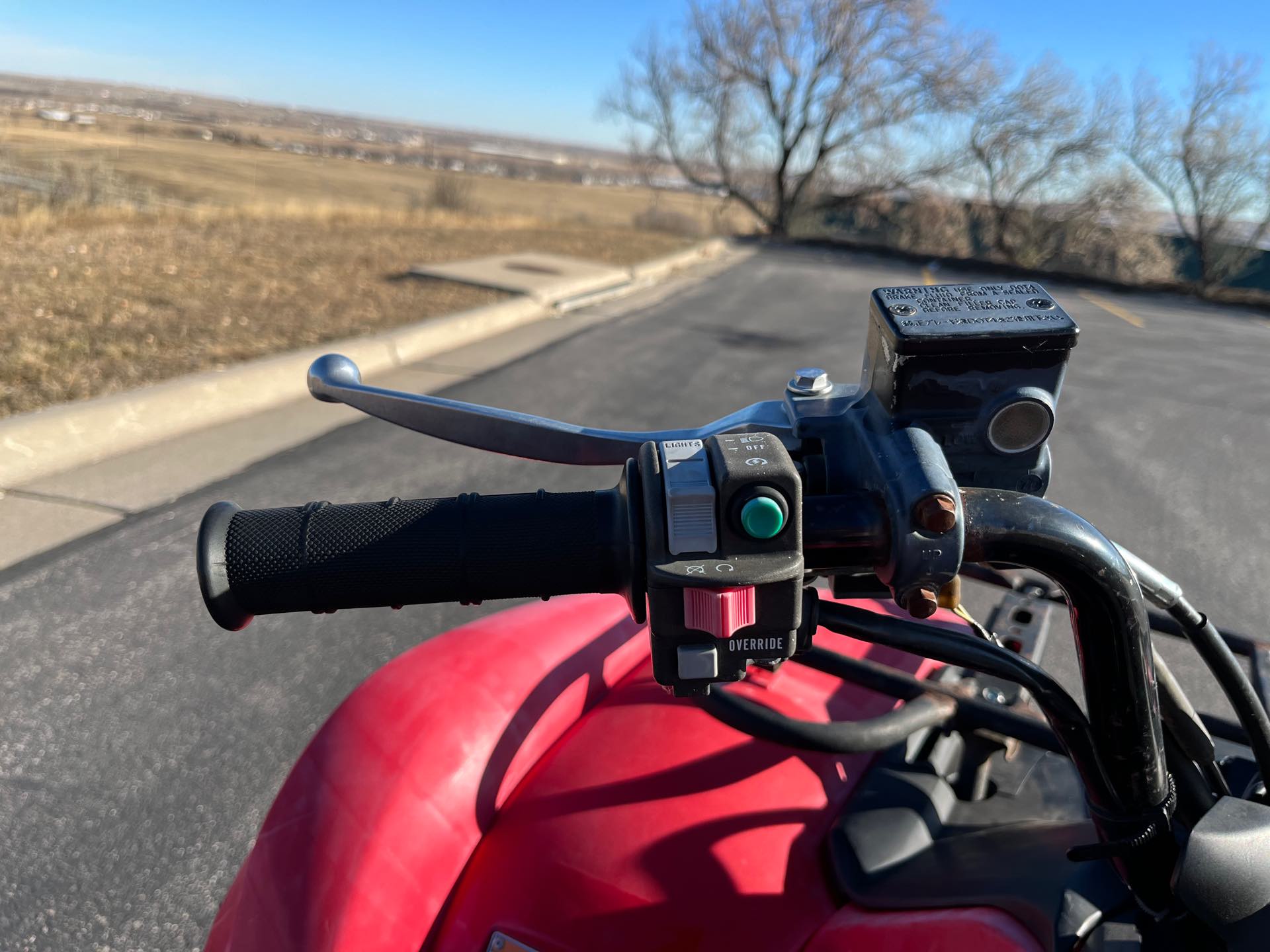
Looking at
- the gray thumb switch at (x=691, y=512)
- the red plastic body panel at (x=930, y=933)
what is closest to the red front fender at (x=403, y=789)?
the red plastic body panel at (x=930, y=933)

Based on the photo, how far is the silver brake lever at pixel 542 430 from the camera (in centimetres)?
87

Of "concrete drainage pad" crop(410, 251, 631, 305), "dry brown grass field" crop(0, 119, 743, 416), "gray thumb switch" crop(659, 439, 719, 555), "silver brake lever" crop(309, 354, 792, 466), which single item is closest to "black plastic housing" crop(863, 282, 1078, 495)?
"silver brake lever" crop(309, 354, 792, 466)

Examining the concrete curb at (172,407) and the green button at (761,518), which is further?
the concrete curb at (172,407)

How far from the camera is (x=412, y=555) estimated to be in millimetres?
694

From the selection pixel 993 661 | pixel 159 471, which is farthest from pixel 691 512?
pixel 159 471

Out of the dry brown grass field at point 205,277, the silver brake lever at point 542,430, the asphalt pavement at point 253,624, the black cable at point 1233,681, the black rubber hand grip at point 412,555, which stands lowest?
the asphalt pavement at point 253,624

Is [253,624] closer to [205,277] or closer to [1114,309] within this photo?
[205,277]

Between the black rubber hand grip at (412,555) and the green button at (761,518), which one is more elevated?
the green button at (761,518)

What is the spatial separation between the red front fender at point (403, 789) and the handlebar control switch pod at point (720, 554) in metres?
0.67

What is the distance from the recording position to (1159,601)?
3.19ft

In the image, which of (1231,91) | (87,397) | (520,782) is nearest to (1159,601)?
(520,782)

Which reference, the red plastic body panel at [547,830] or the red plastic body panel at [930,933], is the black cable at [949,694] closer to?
the red plastic body panel at [547,830]

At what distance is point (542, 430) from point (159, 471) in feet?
14.4

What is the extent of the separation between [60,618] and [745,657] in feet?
11.1
